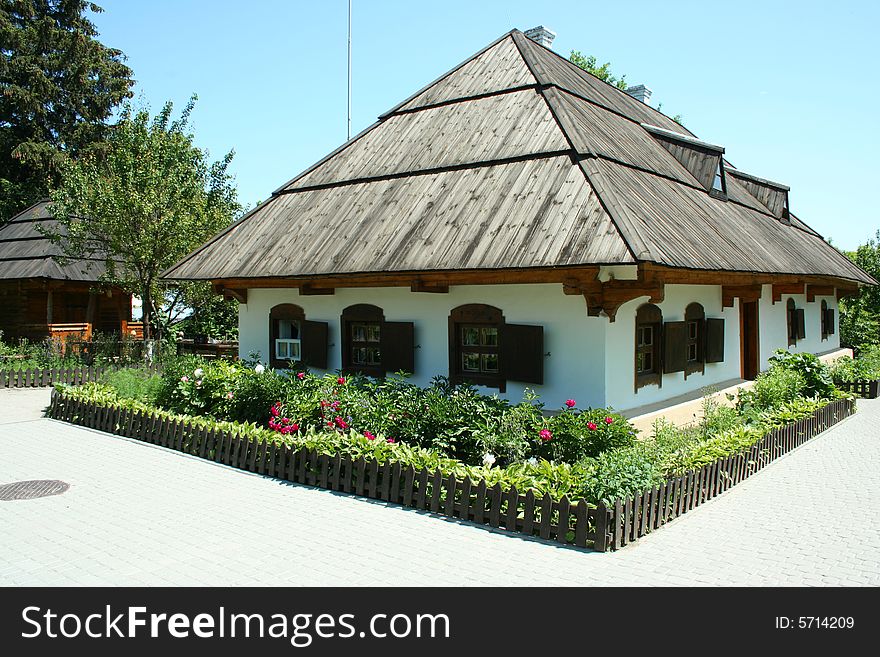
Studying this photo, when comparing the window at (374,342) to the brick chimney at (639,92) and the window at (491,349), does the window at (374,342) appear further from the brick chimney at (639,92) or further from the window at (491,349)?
the brick chimney at (639,92)

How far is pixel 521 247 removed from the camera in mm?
10086

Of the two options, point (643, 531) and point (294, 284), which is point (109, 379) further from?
point (643, 531)

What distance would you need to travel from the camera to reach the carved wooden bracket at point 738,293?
14016 millimetres

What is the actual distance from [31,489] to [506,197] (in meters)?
8.01

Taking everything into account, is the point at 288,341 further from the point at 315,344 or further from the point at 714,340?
the point at 714,340

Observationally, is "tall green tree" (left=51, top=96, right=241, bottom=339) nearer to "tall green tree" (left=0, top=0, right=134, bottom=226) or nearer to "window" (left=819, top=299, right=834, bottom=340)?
"tall green tree" (left=0, top=0, right=134, bottom=226)

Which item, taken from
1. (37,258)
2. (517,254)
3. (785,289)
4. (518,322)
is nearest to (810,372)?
(785,289)

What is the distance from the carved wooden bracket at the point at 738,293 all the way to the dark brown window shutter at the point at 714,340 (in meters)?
0.78

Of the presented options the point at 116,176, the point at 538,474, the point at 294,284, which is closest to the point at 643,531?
the point at 538,474

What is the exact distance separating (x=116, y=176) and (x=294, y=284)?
30.3ft

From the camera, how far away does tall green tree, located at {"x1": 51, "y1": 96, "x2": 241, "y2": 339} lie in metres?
19.0

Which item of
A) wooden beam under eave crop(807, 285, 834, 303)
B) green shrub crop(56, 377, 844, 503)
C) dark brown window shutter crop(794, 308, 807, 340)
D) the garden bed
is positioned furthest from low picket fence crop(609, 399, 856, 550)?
wooden beam under eave crop(807, 285, 834, 303)

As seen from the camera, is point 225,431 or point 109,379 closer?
point 225,431
